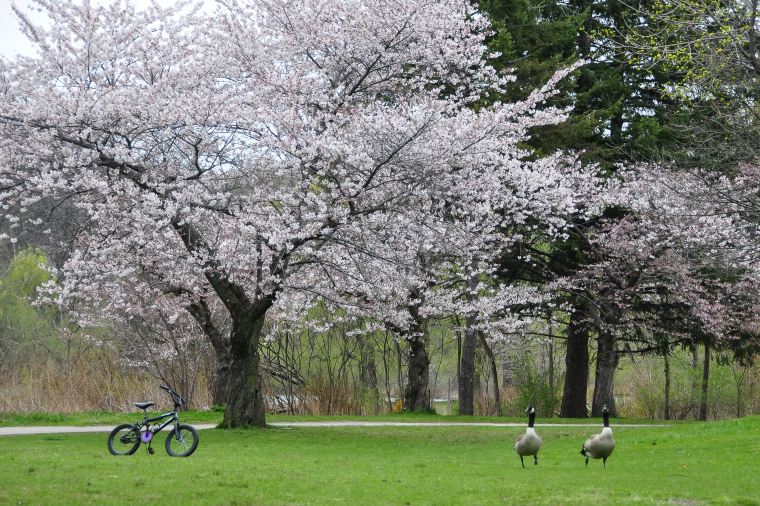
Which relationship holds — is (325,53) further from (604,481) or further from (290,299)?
(604,481)

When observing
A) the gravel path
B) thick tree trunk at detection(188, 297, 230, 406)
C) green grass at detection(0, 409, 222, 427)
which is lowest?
the gravel path

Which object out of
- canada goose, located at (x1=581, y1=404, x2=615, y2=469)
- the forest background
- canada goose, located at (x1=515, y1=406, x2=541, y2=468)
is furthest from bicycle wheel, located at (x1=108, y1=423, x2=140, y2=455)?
the forest background

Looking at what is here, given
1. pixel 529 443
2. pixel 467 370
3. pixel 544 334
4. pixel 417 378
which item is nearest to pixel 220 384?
pixel 417 378

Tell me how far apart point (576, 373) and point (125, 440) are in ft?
61.8

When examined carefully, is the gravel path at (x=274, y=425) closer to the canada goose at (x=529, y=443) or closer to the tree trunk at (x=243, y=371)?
the tree trunk at (x=243, y=371)

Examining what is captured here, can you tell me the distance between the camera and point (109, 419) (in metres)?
19.9

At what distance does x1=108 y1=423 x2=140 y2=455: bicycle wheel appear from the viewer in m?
13.0

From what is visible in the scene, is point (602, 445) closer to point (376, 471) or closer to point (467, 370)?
point (376, 471)

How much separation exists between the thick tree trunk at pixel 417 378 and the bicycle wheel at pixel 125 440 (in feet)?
45.4

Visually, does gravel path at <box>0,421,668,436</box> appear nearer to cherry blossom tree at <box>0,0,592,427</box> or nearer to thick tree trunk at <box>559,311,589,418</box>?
cherry blossom tree at <box>0,0,592,427</box>

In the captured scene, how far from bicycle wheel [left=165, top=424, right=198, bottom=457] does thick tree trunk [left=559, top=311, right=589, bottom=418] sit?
1721 cm

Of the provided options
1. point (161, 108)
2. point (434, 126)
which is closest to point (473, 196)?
point (434, 126)

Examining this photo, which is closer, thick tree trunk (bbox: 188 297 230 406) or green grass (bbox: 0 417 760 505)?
green grass (bbox: 0 417 760 505)

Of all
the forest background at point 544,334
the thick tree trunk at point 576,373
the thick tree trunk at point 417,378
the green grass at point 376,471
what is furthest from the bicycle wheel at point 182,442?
the thick tree trunk at point 576,373
